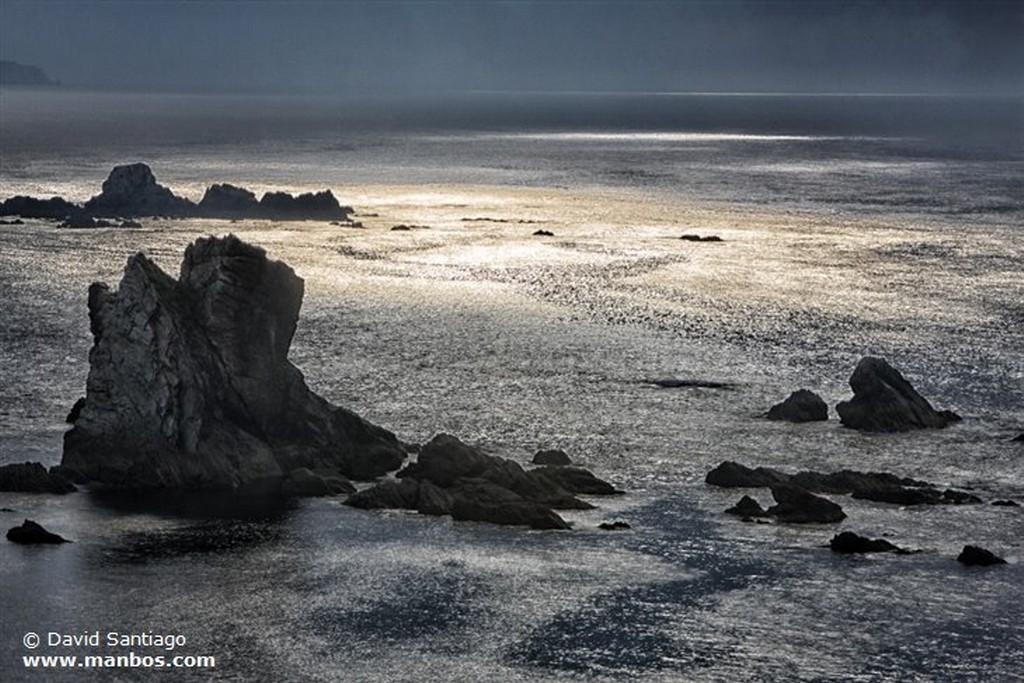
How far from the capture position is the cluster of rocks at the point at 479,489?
6644cm

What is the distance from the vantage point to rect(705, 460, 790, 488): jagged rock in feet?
235

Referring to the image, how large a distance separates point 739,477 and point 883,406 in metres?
13.2

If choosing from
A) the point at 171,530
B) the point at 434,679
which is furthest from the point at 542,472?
the point at 434,679

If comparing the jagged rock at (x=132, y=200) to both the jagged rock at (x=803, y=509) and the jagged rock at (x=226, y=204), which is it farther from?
the jagged rock at (x=803, y=509)

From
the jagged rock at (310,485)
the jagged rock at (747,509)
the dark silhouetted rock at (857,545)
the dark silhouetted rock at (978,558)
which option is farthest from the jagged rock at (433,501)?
the dark silhouetted rock at (978,558)

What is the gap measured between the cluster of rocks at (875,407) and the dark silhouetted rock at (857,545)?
61.0 feet

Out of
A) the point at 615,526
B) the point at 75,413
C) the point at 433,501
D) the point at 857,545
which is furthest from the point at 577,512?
the point at 75,413

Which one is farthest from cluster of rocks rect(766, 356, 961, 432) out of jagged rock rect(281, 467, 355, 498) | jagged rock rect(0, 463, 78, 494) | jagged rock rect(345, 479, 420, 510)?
jagged rock rect(0, 463, 78, 494)

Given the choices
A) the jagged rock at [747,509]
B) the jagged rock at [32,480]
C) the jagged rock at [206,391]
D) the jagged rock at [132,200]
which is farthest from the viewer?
the jagged rock at [132,200]

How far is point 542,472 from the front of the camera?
70875 mm

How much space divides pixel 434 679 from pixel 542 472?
832 inches

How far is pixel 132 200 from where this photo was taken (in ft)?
554

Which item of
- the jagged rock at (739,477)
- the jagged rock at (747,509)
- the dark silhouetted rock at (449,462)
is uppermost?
the dark silhouetted rock at (449,462)

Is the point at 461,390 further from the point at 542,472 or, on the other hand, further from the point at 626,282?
the point at 626,282
